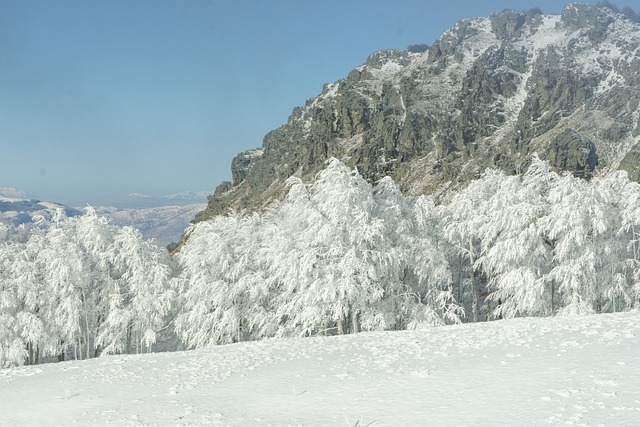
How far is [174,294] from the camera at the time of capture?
3503 centimetres

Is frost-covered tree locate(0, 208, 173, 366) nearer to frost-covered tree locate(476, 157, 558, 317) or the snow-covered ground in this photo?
the snow-covered ground

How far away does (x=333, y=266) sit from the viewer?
92.5ft

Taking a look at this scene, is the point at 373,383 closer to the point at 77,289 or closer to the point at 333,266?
the point at 333,266

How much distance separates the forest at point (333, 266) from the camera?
28859mm

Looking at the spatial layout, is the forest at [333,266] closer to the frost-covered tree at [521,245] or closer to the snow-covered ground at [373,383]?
the frost-covered tree at [521,245]

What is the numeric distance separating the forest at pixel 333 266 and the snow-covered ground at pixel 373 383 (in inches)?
294

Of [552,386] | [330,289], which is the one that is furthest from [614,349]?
[330,289]

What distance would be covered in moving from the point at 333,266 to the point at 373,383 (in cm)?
1323

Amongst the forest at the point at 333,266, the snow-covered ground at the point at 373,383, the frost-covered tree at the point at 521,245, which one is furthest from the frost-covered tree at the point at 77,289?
the frost-covered tree at the point at 521,245

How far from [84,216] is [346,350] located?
2517 cm

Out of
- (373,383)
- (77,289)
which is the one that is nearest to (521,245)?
(373,383)

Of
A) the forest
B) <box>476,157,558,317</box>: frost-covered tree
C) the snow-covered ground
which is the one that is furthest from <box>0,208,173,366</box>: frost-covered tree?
<box>476,157,558,317</box>: frost-covered tree

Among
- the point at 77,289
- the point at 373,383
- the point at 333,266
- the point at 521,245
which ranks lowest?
the point at 373,383

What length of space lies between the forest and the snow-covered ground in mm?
7463
